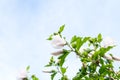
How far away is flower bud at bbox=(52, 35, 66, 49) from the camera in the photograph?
546 centimetres

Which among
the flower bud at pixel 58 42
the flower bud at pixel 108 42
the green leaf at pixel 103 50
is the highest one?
the flower bud at pixel 58 42

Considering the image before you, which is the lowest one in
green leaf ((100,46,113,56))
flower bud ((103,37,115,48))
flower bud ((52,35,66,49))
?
green leaf ((100,46,113,56))

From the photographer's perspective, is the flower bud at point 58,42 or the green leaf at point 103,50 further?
the flower bud at point 58,42

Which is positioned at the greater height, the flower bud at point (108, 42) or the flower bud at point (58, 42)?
the flower bud at point (58, 42)

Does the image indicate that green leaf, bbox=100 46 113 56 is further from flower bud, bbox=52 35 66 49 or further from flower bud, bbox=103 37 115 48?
flower bud, bbox=52 35 66 49

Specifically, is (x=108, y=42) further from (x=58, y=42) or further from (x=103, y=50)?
(x=58, y=42)

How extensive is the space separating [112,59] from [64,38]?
862 mm

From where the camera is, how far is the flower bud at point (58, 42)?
546 centimetres

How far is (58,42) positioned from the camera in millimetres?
5492

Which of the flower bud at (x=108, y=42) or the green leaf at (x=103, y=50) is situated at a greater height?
the flower bud at (x=108, y=42)

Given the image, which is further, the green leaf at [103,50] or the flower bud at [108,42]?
the flower bud at [108,42]

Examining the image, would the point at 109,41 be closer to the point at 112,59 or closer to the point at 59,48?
the point at 112,59

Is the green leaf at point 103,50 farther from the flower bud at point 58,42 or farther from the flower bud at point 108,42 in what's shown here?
the flower bud at point 58,42

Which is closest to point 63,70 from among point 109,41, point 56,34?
point 56,34
